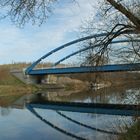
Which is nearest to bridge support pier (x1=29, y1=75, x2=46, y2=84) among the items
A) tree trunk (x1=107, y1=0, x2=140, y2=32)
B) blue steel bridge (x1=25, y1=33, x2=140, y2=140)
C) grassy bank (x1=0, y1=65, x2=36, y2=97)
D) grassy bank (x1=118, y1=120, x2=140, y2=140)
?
blue steel bridge (x1=25, y1=33, x2=140, y2=140)

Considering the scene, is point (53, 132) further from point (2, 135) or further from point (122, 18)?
point (122, 18)

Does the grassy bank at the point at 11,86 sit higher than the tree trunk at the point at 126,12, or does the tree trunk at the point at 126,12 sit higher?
the tree trunk at the point at 126,12

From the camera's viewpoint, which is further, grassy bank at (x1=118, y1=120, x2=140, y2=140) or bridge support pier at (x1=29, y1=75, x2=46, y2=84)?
bridge support pier at (x1=29, y1=75, x2=46, y2=84)

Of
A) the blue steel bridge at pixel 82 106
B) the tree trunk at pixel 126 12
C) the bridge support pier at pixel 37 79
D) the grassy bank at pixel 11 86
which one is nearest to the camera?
the tree trunk at pixel 126 12

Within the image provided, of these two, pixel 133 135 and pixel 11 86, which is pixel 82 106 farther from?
pixel 11 86

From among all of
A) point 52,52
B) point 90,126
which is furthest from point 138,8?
point 52,52

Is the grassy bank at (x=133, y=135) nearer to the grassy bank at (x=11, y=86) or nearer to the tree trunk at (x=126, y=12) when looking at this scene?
the tree trunk at (x=126, y=12)

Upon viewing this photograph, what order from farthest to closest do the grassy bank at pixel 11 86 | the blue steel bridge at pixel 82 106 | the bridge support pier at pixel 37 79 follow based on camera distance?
1. the bridge support pier at pixel 37 79
2. the grassy bank at pixel 11 86
3. the blue steel bridge at pixel 82 106

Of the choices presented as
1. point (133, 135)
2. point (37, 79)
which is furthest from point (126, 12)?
point (37, 79)

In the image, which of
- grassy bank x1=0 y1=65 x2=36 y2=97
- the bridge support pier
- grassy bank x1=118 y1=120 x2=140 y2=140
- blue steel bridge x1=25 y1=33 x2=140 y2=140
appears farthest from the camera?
the bridge support pier

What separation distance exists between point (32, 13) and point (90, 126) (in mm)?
11448

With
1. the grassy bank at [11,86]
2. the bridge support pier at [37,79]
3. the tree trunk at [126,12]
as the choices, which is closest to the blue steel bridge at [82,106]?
the bridge support pier at [37,79]

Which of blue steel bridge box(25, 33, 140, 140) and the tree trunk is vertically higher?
the tree trunk

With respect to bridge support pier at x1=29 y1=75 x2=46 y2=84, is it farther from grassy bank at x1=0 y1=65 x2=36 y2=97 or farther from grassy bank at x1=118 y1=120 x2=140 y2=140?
grassy bank at x1=118 y1=120 x2=140 y2=140
